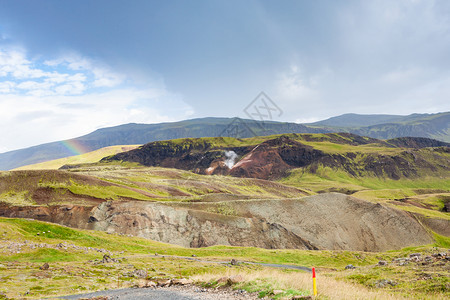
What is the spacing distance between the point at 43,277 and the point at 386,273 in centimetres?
2973

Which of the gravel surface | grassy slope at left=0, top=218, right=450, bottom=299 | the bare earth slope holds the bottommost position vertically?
the bare earth slope

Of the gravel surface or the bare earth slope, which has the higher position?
the gravel surface

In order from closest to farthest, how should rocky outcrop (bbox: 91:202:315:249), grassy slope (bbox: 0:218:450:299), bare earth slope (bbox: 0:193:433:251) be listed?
grassy slope (bbox: 0:218:450:299)
rocky outcrop (bbox: 91:202:315:249)
bare earth slope (bbox: 0:193:433:251)

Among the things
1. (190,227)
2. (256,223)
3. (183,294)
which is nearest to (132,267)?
(183,294)

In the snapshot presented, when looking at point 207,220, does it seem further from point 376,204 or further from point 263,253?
point 376,204

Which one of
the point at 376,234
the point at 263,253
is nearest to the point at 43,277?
the point at 263,253

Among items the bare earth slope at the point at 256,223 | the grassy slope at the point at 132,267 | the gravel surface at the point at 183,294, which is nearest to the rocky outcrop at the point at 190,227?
the bare earth slope at the point at 256,223

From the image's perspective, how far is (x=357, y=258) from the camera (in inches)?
1832

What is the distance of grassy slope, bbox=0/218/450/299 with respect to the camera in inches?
681

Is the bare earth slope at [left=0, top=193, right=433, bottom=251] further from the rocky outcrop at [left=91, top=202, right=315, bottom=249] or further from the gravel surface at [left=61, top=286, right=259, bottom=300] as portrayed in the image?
the gravel surface at [left=61, top=286, right=259, bottom=300]

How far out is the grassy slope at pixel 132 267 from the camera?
56.7 ft

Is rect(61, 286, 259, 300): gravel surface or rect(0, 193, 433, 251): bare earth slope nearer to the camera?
rect(61, 286, 259, 300): gravel surface

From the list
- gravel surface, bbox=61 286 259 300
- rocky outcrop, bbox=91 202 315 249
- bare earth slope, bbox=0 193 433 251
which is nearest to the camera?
gravel surface, bbox=61 286 259 300

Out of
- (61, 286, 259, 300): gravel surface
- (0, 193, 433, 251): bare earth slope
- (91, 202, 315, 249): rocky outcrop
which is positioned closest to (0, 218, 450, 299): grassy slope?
(61, 286, 259, 300): gravel surface
